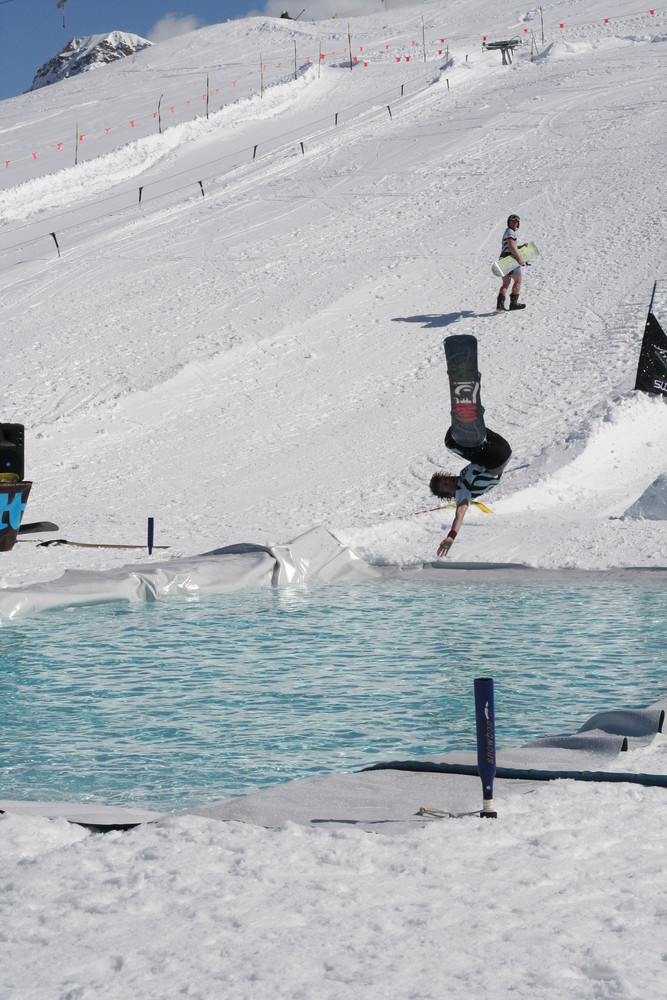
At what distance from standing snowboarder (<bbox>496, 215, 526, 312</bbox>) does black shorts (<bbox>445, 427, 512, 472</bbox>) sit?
10985 mm

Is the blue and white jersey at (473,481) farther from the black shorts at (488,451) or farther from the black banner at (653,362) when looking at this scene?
the black banner at (653,362)

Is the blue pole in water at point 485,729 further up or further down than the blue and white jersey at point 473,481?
further down

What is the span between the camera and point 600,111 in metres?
28.7

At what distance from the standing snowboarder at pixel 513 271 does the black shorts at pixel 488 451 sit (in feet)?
36.0

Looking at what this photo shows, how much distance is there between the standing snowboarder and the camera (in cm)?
1795

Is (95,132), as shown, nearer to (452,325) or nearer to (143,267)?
(143,267)

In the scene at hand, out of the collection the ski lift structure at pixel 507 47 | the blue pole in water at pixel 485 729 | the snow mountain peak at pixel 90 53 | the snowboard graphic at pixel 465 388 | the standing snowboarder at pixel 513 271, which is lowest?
the blue pole in water at pixel 485 729

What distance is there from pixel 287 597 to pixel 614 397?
6444 mm

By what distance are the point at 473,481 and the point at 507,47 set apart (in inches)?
1362

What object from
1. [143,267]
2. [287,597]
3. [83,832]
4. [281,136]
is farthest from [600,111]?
[83,832]

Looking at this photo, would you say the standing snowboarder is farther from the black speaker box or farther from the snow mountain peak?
the snow mountain peak

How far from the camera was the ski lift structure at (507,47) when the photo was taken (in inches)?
1480

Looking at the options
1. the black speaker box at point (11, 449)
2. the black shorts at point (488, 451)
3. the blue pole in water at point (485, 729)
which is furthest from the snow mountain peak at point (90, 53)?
the blue pole in water at point (485, 729)

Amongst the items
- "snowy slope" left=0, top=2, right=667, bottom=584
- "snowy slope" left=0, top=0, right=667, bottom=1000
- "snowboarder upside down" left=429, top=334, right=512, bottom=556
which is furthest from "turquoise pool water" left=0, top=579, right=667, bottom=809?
"snowy slope" left=0, top=2, right=667, bottom=584
